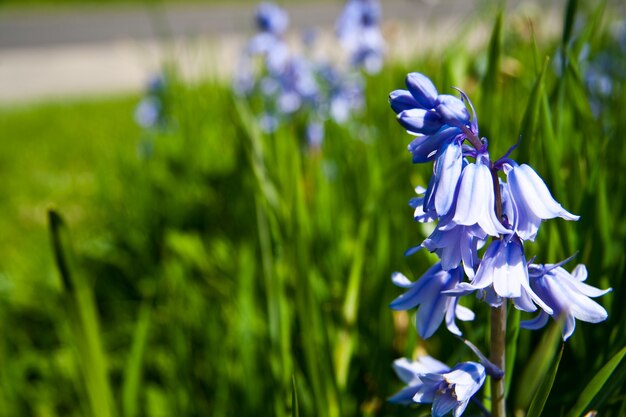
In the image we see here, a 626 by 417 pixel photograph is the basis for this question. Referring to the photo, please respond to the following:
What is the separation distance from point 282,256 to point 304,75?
1431mm

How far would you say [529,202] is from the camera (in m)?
0.65

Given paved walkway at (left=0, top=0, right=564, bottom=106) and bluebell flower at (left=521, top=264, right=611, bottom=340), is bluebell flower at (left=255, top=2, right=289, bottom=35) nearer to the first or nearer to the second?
paved walkway at (left=0, top=0, right=564, bottom=106)

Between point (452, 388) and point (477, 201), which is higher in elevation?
point (477, 201)

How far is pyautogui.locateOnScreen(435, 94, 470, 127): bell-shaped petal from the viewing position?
2.13ft

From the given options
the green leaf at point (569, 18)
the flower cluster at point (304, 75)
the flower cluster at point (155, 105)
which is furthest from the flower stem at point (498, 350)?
the flower cluster at point (155, 105)

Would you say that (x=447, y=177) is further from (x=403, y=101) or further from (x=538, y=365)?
(x=538, y=365)

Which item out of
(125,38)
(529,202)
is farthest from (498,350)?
(125,38)

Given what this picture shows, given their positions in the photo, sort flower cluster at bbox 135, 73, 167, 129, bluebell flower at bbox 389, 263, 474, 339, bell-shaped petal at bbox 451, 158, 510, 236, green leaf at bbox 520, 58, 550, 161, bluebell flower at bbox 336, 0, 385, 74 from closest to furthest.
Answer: bell-shaped petal at bbox 451, 158, 510, 236 → bluebell flower at bbox 389, 263, 474, 339 → green leaf at bbox 520, 58, 550, 161 → bluebell flower at bbox 336, 0, 385, 74 → flower cluster at bbox 135, 73, 167, 129

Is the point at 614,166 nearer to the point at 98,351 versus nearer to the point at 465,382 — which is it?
the point at 465,382

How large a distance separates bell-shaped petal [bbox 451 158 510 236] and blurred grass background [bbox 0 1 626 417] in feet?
0.85

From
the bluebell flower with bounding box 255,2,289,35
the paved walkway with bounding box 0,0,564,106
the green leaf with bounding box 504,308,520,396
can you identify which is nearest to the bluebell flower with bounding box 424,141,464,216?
the green leaf with bounding box 504,308,520,396

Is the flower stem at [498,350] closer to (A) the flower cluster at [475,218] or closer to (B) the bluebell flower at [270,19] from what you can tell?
(A) the flower cluster at [475,218]

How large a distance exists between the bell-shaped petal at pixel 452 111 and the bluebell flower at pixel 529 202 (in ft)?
0.24

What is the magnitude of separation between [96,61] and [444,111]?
35.6ft
